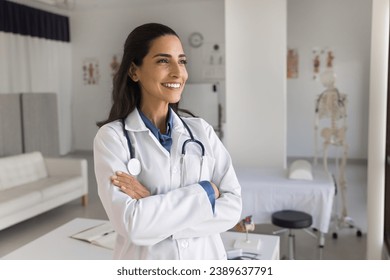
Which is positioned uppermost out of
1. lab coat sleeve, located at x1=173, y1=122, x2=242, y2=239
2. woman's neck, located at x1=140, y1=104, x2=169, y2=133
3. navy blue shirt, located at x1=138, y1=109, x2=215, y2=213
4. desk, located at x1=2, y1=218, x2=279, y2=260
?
woman's neck, located at x1=140, y1=104, x2=169, y2=133

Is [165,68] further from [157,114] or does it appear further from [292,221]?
[292,221]

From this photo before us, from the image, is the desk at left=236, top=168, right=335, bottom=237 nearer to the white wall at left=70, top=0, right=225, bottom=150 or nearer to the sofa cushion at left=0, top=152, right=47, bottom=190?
the sofa cushion at left=0, top=152, right=47, bottom=190

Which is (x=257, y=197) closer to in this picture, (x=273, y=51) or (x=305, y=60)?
(x=273, y=51)

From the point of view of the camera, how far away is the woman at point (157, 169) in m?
0.94

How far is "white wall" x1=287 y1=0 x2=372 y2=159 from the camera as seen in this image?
6.11m

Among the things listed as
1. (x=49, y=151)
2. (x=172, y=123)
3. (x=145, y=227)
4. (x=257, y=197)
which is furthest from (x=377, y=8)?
(x=49, y=151)

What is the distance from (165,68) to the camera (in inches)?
37.4

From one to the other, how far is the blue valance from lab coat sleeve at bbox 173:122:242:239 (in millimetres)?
6001

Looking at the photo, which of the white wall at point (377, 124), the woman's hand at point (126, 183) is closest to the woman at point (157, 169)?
the woman's hand at point (126, 183)

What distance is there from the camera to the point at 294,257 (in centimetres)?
286

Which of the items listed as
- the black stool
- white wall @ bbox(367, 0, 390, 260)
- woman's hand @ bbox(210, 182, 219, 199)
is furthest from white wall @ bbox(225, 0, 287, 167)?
woman's hand @ bbox(210, 182, 219, 199)

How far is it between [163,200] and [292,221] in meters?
1.90

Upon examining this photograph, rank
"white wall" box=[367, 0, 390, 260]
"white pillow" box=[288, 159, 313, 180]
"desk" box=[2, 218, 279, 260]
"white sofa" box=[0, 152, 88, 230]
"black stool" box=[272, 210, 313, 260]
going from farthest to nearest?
"white sofa" box=[0, 152, 88, 230] → "white pillow" box=[288, 159, 313, 180] → "black stool" box=[272, 210, 313, 260] → "white wall" box=[367, 0, 390, 260] → "desk" box=[2, 218, 279, 260]
